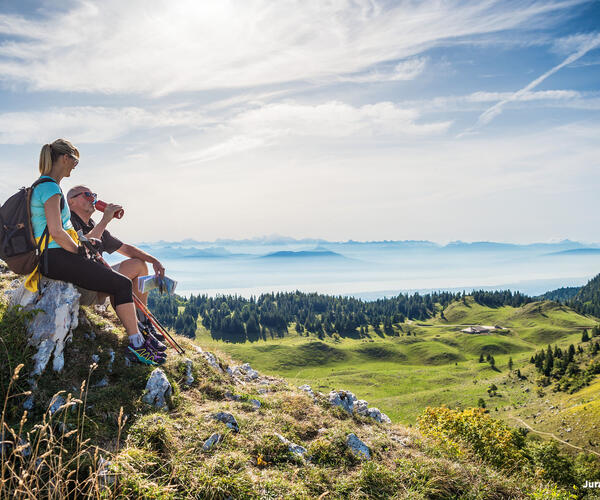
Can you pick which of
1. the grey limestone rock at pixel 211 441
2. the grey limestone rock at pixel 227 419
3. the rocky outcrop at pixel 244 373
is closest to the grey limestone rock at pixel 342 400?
the rocky outcrop at pixel 244 373

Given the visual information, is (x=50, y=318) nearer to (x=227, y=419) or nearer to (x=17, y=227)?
(x=17, y=227)

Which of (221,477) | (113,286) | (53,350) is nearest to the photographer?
(221,477)

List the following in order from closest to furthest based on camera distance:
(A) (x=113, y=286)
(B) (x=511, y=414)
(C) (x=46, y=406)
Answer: (C) (x=46, y=406) → (A) (x=113, y=286) → (B) (x=511, y=414)

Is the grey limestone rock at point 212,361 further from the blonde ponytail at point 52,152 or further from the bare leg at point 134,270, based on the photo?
the blonde ponytail at point 52,152

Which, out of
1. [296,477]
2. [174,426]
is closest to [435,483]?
[296,477]

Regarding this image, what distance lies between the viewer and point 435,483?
711 cm

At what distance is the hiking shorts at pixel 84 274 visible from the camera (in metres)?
7.43

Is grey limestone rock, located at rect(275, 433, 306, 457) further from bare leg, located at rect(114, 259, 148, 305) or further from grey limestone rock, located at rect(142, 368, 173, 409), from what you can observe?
bare leg, located at rect(114, 259, 148, 305)

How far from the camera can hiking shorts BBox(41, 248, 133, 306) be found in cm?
743

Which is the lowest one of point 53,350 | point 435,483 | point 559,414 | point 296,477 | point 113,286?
point 559,414

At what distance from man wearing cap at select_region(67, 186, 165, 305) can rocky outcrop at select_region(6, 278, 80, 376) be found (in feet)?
2.90

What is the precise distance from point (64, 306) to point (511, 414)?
134137 mm

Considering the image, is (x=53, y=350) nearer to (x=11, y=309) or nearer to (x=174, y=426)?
(x=11, y=309)

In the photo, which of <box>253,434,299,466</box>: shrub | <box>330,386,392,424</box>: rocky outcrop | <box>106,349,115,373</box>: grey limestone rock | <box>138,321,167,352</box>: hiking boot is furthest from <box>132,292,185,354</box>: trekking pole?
<box>330,386,392,424</box>: rocky outcrop
